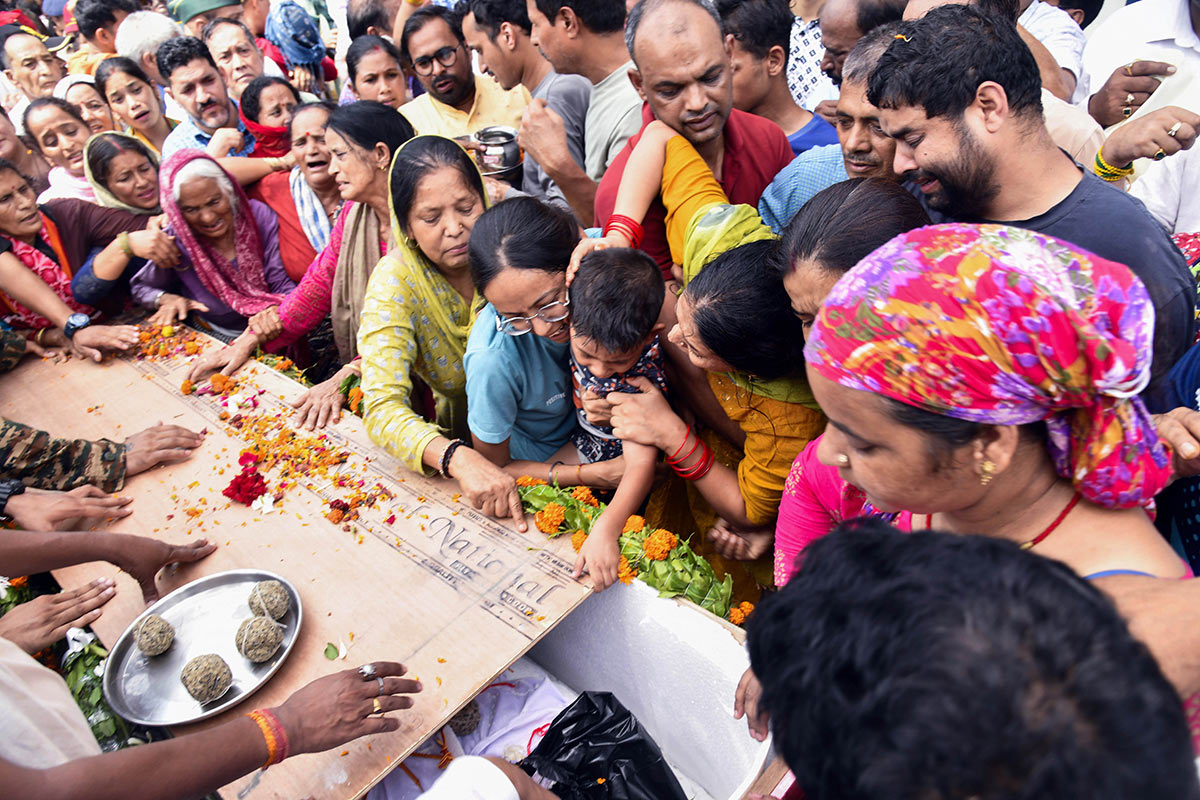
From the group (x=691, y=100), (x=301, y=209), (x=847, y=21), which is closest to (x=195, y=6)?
(x=301, y=209)

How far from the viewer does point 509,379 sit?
2635 millimetres

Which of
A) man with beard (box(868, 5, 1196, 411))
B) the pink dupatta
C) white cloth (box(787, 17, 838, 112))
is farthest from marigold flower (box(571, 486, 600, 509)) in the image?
white cloth (box(787, 17, 838, 112))

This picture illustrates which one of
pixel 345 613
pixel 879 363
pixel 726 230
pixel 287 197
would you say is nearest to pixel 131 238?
pixel 287 197

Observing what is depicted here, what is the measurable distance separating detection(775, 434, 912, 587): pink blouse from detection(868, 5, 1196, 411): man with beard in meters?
0.89

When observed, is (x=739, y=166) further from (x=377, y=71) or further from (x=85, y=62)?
(x=85, y=62)

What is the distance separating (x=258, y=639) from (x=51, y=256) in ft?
12.0

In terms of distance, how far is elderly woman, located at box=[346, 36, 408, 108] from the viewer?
508 centimetres

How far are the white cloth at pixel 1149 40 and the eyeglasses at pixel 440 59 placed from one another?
395 centimetres

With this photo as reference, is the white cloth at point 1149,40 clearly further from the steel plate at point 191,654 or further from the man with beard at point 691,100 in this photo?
the steel plate at point 191,654

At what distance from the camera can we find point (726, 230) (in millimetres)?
2342

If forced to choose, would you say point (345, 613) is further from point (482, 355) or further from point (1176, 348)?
point (1176, 348)

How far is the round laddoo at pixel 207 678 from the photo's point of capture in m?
1.92

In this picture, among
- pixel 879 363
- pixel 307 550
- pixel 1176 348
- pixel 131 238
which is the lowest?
pixel 307 550

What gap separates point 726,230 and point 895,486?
130cm
